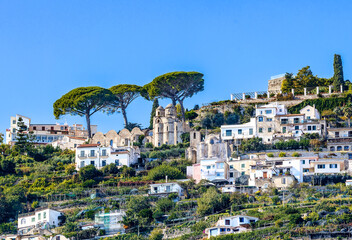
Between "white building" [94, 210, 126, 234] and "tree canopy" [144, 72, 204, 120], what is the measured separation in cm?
2476

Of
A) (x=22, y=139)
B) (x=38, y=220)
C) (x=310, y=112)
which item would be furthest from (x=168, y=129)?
(x=38, y=220)

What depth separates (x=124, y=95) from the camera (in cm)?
8938

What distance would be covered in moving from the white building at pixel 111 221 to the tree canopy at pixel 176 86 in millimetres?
24761

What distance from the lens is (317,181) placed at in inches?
2611

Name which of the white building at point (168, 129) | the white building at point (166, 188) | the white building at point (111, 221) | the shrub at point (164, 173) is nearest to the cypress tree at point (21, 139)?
the white building at point (168, 129)

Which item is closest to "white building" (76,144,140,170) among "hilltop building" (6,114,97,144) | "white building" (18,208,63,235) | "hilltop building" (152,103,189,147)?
"hilltop building" (152,103,189,147)

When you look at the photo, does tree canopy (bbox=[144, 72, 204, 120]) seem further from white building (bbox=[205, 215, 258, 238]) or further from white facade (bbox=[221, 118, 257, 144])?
white building (bbox=[205, 215, 258, 238])

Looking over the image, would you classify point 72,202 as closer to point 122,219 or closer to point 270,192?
point 122,219

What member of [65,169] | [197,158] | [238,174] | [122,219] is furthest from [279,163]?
[65,169]

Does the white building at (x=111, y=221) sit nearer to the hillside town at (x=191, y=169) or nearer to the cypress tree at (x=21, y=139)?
the hillside town at (x=191, y=169)

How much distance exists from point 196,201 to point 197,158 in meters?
11.5

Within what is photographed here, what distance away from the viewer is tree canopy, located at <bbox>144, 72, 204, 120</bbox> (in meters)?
86.6

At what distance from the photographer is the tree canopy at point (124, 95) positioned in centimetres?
8869

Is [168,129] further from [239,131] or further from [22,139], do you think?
[22,139]
